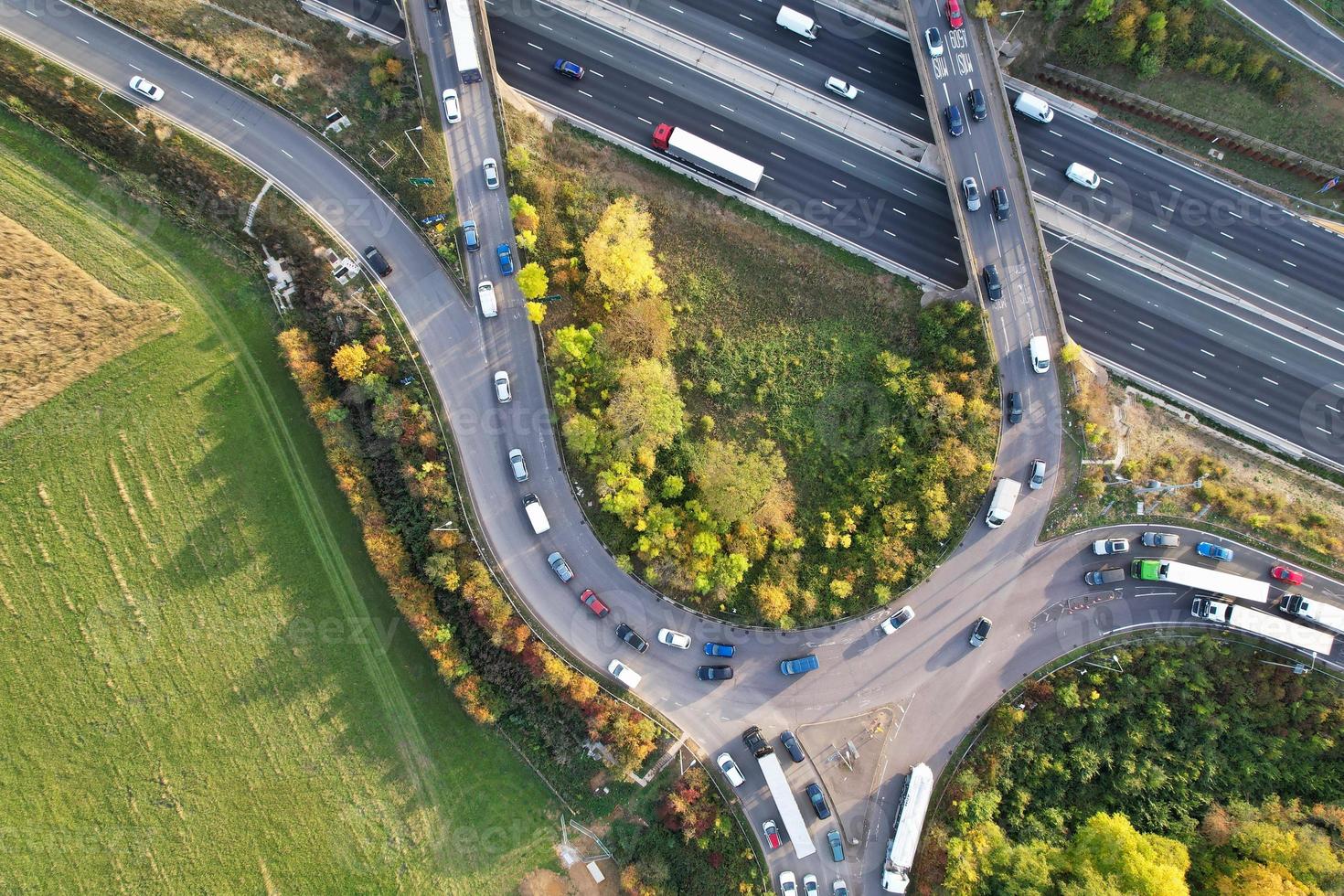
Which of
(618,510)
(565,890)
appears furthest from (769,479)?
(565,890)

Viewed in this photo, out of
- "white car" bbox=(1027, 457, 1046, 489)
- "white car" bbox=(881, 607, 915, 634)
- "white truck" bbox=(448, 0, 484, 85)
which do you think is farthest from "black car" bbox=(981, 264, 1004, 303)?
"white truck" bbox=(448, 0, 484, 85)

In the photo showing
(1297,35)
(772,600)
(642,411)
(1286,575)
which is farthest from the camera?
(1297,35)

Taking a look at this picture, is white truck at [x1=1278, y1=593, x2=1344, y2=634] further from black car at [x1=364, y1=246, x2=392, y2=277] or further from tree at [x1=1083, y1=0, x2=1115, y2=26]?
Answer: black car at [x1=364, y1=246, x2=392, y2=277]

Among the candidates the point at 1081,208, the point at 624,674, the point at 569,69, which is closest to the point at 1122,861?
the point at 624,674

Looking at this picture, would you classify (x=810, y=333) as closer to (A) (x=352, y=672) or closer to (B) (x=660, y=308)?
(B) (x=660, y=308)

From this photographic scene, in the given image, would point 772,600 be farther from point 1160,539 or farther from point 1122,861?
point 1160,539
